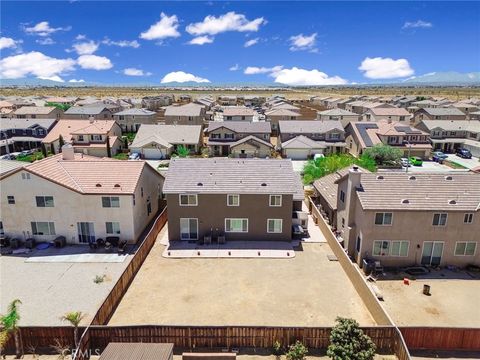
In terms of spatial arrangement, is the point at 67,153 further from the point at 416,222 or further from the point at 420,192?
the point at 420,192

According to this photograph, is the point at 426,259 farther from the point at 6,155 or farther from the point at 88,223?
the point at 6,155

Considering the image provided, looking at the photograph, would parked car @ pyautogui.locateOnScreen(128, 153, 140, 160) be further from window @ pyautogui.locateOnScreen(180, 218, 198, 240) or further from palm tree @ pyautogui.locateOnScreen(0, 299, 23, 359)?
palm tree @ pyautogui.locateOnScreen(0, 299, 23, 359)

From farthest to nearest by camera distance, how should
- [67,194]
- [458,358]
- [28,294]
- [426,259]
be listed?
[67,194]
[426,259]
[28,294]
[458,358]

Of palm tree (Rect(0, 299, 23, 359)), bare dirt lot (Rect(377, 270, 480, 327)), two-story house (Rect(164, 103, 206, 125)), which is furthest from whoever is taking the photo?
two-story house (Rect(164, 103, 206, 125))

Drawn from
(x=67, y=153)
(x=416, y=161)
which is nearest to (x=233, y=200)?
(x=67, y=153)

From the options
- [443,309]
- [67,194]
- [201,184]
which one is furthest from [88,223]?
[443,309]

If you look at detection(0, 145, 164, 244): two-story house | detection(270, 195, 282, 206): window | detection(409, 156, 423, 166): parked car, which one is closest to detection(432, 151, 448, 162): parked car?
detection(409, 156, 423, 166): parked car
